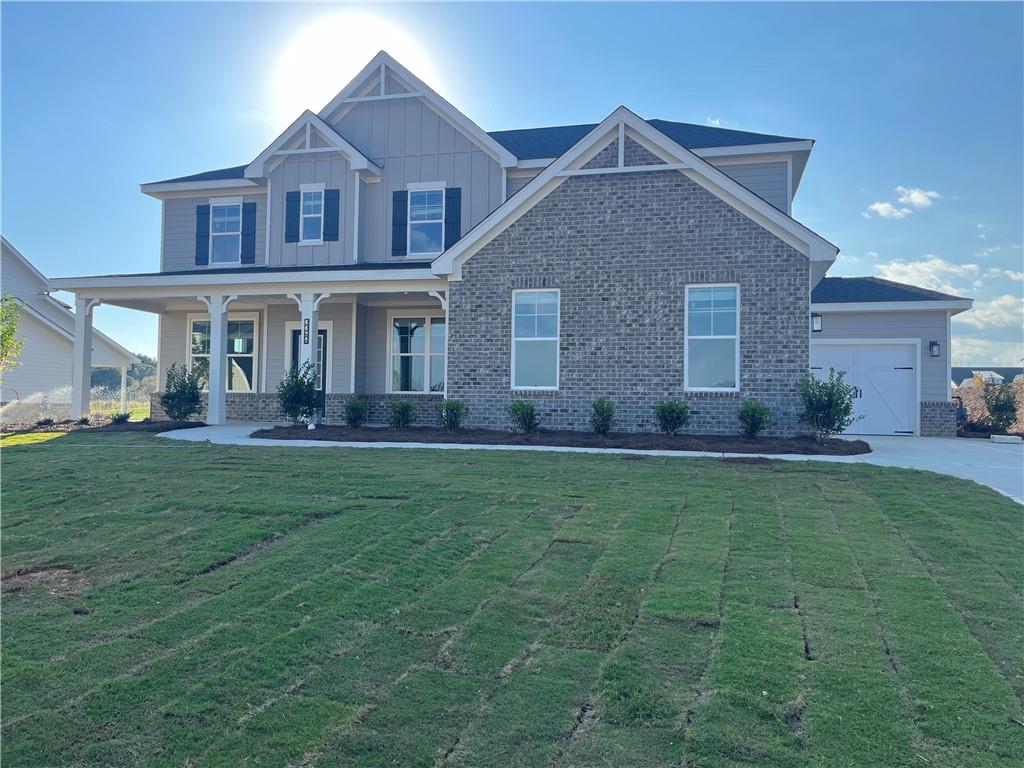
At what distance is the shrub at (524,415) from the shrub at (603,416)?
4.05 feet

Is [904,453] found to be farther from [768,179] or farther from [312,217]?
[312,217]

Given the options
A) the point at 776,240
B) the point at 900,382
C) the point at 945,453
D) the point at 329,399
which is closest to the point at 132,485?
the point at 329,399

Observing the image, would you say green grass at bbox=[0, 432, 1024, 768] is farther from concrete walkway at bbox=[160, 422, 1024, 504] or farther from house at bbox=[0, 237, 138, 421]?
house at bbox=[0, 237, 138, 421]

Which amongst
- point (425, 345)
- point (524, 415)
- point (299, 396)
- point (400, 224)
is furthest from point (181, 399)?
point (524, 415)

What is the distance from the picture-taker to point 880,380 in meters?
18.9

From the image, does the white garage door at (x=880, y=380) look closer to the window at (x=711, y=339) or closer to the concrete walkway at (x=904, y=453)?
the concrete walkway at (x=904, y=453)

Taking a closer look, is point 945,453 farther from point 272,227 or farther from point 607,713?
point 272,227

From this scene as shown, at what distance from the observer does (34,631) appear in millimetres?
4336

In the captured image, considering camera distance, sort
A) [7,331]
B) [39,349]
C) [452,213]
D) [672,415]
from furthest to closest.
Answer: [39,349], [452,213], [7,331], [672,415]

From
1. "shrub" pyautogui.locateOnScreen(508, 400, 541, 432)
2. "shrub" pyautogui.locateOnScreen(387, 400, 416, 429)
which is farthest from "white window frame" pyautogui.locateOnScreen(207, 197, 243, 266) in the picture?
"shrub" pyautogui.locateOnScreen(508, 400, 541, 432)

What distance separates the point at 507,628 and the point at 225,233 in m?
18.3

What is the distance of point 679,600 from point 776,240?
10837 mm

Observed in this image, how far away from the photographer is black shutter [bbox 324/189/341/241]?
18828 millimetres

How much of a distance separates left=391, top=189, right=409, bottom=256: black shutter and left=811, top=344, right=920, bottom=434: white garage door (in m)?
10.9
